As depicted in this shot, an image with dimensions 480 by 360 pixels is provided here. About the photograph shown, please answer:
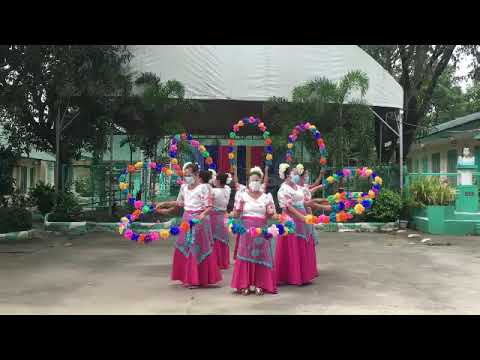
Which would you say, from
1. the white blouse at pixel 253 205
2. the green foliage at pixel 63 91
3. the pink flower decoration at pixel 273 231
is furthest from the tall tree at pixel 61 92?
the pink flower decoration at pixel 273 231

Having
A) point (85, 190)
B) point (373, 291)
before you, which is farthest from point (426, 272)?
point (85, 190)

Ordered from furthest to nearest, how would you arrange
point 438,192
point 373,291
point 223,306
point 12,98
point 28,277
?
point 438,192 < point 12,98 < point 28,277 < point 373,291 < point 223,306

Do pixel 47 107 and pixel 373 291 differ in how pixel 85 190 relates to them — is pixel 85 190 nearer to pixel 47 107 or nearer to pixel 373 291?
pixel 47 107

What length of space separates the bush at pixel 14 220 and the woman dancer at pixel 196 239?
705 cm

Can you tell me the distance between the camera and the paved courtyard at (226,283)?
20.9 feet

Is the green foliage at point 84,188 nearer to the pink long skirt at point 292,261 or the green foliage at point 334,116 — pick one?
the green foliage at point 334,116

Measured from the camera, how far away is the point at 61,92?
13625 millimetres

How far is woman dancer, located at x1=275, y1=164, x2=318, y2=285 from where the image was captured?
7.64 metres

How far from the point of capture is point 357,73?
15883 millimetres

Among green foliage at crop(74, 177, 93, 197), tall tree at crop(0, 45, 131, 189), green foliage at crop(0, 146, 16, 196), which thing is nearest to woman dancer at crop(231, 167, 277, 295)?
tall tree at crop(0, 45, 131, 189)

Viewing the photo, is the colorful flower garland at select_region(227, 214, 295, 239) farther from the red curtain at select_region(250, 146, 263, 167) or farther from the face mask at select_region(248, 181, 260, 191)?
the red curtain at select_region(250, 146, 263, 167)

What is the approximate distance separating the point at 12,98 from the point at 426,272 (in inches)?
403

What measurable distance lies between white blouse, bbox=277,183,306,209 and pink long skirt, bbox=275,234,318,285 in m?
0.52

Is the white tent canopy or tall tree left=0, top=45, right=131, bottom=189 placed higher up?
the white tent canopy
